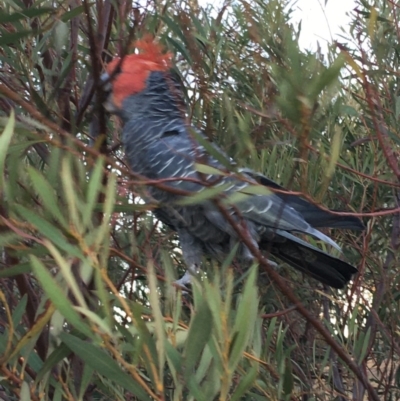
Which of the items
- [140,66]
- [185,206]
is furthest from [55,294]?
[140,66]

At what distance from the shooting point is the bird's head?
0.88 meters

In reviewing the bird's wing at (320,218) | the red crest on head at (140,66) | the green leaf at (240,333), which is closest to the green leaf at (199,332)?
the green leaf at (240,333)

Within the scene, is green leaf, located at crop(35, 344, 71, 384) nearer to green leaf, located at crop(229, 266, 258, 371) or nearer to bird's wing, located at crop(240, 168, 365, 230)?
green leaf, located at crop(229, 266, 258, 371)

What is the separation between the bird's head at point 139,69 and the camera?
876 millimetres

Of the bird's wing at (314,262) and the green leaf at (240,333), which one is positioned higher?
the bird's wing at (314,262)

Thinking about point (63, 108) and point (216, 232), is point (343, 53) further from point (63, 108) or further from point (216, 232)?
point (216, 232)

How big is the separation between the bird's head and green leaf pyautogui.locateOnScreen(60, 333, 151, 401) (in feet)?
1.79

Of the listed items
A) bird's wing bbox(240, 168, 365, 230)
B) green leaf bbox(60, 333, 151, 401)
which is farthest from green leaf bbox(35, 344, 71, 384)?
bird's wing bbox(240, 168, 365, 230)

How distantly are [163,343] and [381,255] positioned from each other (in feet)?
3.08

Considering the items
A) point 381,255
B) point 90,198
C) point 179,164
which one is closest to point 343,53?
point 90,198

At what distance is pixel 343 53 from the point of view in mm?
364

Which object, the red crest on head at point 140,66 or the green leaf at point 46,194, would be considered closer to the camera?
the green leaf at point 46,194

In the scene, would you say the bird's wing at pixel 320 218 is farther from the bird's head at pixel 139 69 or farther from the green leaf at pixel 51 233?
the green leaf at pixel 51 233

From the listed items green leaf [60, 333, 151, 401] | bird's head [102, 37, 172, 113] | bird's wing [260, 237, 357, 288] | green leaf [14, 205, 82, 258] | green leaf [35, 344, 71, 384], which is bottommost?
green leaf [35, 344, 71, 384]
